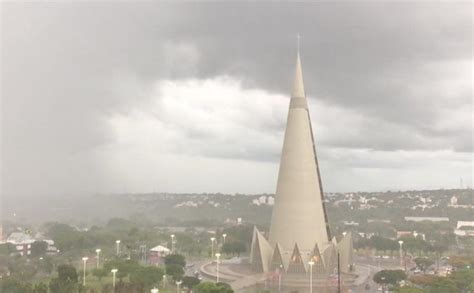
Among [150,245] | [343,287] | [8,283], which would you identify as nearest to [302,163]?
[343,287]

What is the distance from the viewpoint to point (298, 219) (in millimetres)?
34188

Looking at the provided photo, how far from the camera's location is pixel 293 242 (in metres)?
33.9

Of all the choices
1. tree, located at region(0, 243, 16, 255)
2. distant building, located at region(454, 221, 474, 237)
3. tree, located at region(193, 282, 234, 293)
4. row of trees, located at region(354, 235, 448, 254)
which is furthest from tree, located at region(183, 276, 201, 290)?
distant building, located at region(454, 221, 474, 237)

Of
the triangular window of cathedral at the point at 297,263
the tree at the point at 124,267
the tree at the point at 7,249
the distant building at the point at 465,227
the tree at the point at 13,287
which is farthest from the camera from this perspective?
the distant building at the point at 465,227

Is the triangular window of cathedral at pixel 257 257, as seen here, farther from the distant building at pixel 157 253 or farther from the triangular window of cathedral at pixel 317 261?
the distant building at pixel 157 253

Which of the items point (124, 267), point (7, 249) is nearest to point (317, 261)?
point (124, 267)

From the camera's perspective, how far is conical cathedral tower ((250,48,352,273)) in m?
33.5

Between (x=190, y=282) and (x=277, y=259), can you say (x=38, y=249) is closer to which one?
(x=190, y=282)

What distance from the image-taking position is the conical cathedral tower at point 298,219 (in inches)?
1318

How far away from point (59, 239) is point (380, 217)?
247 feet

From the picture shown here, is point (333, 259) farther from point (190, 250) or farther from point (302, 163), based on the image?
point (190, 250)

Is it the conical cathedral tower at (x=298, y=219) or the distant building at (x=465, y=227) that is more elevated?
the conical cathedral tower at (x=298, y=219)

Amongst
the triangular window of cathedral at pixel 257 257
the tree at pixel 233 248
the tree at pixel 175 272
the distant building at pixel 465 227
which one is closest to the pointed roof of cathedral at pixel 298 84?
the triangular window of cathedral at pixel 257 257

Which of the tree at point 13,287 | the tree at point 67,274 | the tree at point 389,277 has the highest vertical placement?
the tree at point 67,274
